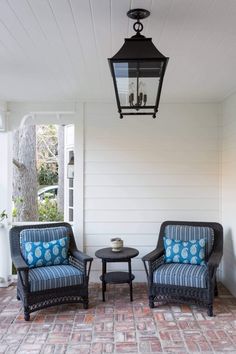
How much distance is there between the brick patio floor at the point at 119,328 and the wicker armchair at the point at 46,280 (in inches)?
5.9

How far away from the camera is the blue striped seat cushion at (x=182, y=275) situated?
3779 mm

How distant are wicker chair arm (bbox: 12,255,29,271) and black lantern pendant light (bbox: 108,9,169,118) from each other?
2.18m

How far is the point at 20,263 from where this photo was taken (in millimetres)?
3822

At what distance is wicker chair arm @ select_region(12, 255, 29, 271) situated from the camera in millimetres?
3664

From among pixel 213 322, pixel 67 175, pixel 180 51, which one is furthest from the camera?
pixel 67 175

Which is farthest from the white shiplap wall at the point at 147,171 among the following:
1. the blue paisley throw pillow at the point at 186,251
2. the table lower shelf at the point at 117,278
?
the blue paisley throw pillow at the point at 186,251

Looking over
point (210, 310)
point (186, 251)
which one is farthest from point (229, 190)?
point (210, 310)

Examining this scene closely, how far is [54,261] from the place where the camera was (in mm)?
4184

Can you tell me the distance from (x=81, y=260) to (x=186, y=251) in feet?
4.24

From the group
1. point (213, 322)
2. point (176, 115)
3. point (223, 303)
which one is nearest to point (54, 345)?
point (213, 322)

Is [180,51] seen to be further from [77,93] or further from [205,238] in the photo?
[205,238]

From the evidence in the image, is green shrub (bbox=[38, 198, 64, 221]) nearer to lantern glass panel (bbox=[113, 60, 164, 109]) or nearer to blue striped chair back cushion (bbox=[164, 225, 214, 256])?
blue striped chair back cushion (bbox=[164, 225, 214, 256])

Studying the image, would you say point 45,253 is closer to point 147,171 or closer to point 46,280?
point 46,280

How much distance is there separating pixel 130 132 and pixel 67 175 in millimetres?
1732
